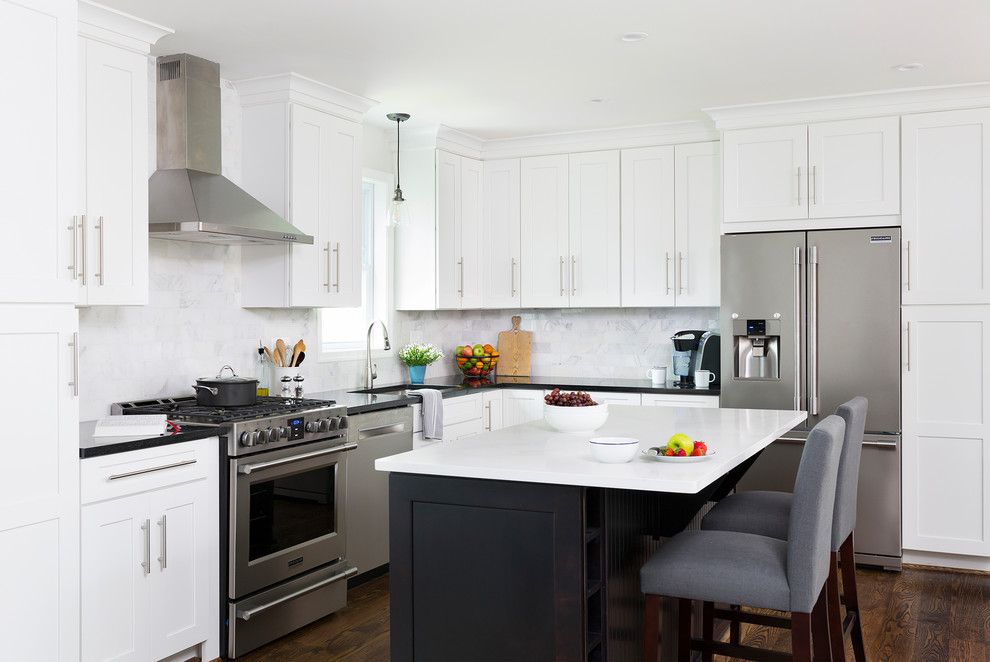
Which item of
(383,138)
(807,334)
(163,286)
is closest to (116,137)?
(163,286)

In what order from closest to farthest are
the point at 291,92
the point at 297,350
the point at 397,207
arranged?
the point at 291,92 < the point at 297,350 < the point at 397,207

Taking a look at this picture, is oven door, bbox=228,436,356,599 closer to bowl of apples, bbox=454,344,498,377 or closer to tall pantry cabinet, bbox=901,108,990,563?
bowl of apples, bbox=454,344,498,377

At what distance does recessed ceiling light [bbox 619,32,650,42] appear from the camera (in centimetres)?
357

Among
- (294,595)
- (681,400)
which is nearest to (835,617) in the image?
(294,595)

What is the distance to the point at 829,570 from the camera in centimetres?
264

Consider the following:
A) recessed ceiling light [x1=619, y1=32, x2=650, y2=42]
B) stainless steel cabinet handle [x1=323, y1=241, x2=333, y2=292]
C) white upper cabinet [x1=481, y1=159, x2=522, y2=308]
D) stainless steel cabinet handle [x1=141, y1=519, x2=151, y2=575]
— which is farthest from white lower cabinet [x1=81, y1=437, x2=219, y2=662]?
white upper cabinet [x1=481, y1=159, x2=522, y2=308]

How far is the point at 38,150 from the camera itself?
104 inches

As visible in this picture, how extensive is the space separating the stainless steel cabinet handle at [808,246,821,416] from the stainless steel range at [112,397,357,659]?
100.0 inches

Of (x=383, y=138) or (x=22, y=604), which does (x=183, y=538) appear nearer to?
(x=22, y=604)

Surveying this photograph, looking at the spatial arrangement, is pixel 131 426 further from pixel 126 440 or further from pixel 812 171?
pixel 812 171

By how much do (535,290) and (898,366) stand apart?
2331 mm

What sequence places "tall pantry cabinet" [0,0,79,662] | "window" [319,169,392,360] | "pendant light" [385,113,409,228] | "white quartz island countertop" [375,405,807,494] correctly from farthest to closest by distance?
"window" [319,169,392,360], "pendant light" [385,113,409,228], "tall pantry cabinet" [0,0,79,662], "white quartz island countertop" [375,405,807,494]

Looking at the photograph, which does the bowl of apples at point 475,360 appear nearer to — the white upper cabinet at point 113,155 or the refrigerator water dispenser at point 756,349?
the refrigerator water dispenser at point 756,349

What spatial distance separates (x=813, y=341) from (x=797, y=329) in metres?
0.11
